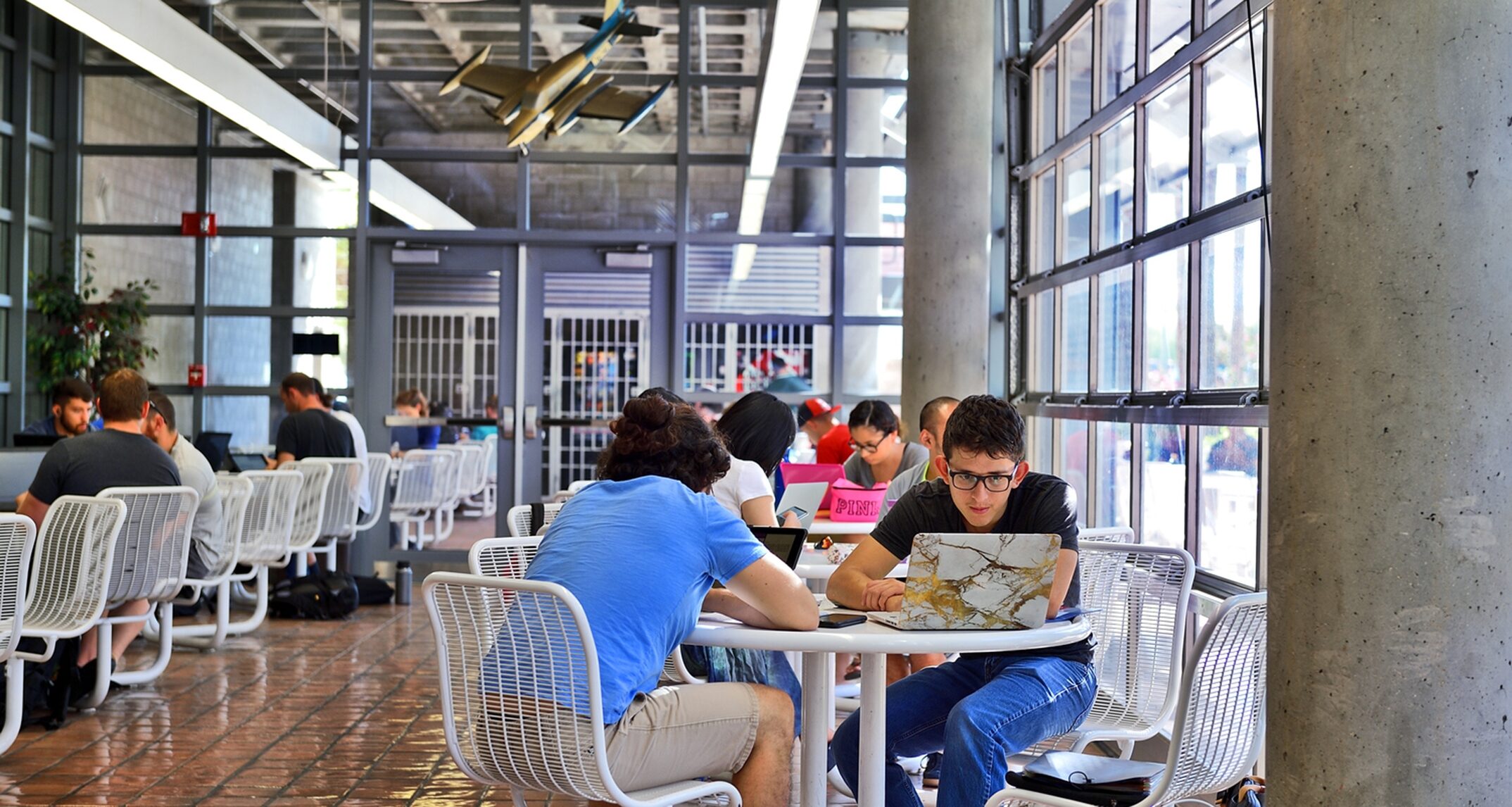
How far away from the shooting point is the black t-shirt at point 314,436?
8.64 meters

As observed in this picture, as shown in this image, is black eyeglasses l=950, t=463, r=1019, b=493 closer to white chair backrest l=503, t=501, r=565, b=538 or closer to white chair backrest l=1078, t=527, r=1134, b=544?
white chair backrest l=1078, t=527, r=1134, b=544

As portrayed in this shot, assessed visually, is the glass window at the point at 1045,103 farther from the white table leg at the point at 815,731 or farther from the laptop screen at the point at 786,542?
the white table leg at the point at 815,731

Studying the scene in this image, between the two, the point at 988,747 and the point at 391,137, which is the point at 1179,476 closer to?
the point at 988,747

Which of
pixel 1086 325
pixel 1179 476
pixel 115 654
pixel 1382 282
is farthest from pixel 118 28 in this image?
pixel 1382 282

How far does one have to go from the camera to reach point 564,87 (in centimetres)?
738

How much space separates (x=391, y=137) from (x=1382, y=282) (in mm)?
8576

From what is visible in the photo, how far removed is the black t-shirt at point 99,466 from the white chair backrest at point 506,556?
2340 millimetres

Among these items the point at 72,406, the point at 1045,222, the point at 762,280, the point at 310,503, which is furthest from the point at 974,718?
the point at 762,280

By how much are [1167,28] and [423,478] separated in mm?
5967

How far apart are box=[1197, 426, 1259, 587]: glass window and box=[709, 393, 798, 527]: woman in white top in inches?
51.6

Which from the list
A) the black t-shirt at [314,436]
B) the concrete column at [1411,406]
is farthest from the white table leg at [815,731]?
the black t-shirt at [314,436]

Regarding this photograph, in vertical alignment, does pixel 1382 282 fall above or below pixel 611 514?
above

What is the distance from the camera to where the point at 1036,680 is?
Result: 317 centimetres

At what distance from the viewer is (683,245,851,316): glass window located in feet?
32.4
